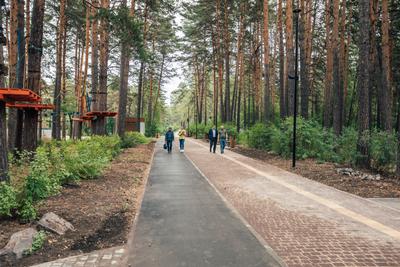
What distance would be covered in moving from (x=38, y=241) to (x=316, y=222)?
490cm

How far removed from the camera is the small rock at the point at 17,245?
439 cm

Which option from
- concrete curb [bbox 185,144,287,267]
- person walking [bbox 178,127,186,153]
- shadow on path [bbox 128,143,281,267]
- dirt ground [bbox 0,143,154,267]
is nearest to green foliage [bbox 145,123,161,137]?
person walking [bbox 178,127,186,153]

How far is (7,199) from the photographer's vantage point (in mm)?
5457

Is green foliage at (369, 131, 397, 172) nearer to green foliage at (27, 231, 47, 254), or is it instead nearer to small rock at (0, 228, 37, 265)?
green foliage at (27, 231, 47, 254)

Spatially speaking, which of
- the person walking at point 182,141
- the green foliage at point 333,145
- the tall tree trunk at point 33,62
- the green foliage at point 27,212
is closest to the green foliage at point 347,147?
the green foliage at point 333,145

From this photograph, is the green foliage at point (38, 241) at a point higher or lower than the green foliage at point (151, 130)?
lower

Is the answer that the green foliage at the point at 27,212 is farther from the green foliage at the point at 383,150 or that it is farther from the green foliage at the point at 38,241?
the green foliage at the point at 383,150

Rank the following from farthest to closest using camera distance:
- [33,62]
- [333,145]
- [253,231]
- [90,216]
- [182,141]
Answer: [182,141]
[333,145]
[33,62]
[90,216]
[253,231]

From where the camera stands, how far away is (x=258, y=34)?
35.8 metres

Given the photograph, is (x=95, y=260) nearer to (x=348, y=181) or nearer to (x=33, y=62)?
(x=33, y=62)

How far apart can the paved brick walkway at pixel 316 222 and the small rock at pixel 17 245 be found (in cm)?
355

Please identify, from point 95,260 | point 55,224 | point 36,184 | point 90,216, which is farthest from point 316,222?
point 36,184

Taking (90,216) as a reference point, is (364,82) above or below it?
above

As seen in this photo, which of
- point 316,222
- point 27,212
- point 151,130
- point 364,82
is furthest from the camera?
point 151,130
